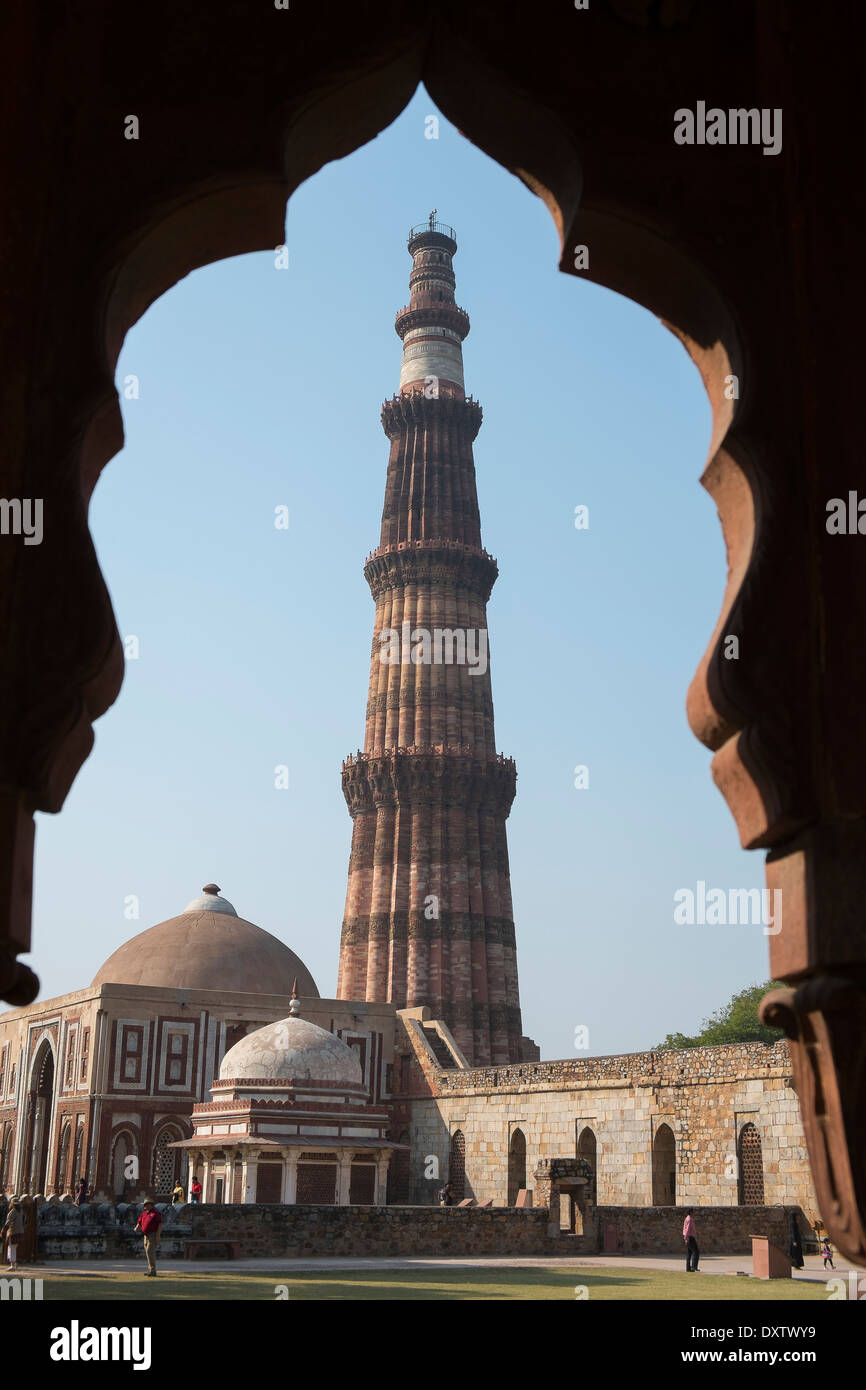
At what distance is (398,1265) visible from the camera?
17.3m

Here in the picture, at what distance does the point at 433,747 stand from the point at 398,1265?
22.7 metres

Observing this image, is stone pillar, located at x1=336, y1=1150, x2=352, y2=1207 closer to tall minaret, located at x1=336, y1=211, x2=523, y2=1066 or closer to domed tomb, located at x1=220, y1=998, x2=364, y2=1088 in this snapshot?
domed tomb, located at x1=220, y1=998, x2=364, y2=1088

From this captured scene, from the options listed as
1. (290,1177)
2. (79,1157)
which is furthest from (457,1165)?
(290,1177)

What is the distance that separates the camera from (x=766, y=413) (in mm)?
2605

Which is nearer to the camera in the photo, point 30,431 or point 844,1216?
point 844,1216

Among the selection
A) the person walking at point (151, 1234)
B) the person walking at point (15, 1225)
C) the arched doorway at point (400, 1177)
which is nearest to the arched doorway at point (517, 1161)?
the arched doorway at point (400, 1177)

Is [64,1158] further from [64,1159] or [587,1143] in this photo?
[587,1143]

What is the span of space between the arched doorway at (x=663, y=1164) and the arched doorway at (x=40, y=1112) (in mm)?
14727

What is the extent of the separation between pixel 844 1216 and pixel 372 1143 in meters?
20.9

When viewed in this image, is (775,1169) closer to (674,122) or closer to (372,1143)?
(372,1143)

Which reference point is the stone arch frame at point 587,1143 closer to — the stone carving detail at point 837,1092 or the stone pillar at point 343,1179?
the stone pillar at point 343,1179

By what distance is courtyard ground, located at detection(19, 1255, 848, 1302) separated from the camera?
13.2m
